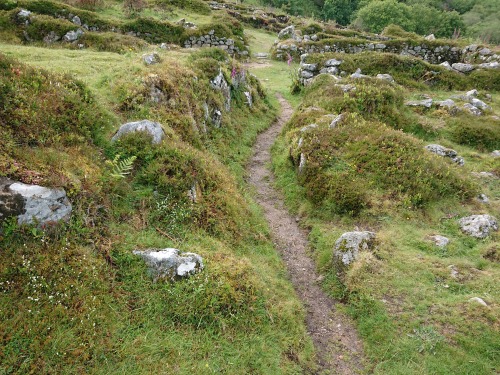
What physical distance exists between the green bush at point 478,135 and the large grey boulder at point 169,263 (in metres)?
16.2

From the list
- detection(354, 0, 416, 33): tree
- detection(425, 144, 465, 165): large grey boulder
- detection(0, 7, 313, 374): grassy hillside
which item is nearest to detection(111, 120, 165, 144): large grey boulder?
detection(0, 7, 313, 374): grassy hillside

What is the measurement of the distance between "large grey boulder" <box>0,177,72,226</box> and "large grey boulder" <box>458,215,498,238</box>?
10.4m

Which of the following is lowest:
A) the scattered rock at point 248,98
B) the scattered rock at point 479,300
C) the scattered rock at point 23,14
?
the scattered rock at point 479,300

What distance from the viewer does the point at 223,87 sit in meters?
16.7

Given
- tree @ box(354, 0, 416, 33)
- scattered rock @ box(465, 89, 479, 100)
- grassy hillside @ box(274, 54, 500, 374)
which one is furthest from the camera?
tree @ box(354, 0, 416, 33)

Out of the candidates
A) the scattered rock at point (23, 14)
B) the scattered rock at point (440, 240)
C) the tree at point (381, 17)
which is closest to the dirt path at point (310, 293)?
the scattered rock at point (440, 240)

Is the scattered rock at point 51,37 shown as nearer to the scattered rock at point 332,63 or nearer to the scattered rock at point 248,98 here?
the scattered rock at point 248,98

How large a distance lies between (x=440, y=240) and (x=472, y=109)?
1393 cm

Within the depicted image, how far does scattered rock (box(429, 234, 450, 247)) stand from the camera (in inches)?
374

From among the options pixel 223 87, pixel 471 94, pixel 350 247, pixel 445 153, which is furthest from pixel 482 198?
pixel 471 94

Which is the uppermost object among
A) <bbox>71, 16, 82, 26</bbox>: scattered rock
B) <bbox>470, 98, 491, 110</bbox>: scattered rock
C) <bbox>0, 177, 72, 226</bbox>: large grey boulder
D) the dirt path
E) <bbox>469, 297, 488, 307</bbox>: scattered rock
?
<bbox>71, 16, 82, 26</bbox>: scattered rock

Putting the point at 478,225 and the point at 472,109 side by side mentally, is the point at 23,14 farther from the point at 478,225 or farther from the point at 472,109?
the point at 472,109

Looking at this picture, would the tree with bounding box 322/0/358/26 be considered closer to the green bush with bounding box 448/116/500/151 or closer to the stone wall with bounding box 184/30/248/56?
the stone wall with bounding box 184/30/248/56

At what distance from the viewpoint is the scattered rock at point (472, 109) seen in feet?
64.0
